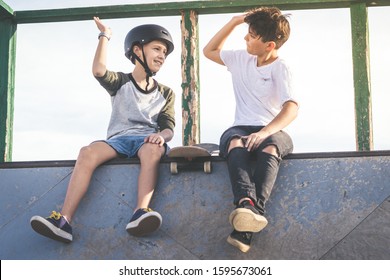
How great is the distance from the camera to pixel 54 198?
322cm

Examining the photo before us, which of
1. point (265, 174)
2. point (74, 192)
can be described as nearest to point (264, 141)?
point (265, 174)

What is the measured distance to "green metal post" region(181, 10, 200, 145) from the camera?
3848 millimetres

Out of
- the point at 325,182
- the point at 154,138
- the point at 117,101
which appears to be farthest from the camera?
the point at 117,101

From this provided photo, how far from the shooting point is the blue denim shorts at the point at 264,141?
2895mm

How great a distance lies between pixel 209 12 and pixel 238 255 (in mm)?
1821

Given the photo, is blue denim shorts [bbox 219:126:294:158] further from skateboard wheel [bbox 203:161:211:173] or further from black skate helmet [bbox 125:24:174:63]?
black skate helmet [bbox 125:24:174:63]

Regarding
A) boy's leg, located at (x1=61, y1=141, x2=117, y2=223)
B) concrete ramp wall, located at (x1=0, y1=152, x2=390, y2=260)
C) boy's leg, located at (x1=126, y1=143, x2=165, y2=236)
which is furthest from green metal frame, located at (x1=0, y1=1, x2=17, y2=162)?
boy's leg, located at (x1=126, y1=143, x2=165, y2=236)

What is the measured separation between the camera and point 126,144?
333cm

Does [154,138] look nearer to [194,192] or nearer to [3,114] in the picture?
[194,192]

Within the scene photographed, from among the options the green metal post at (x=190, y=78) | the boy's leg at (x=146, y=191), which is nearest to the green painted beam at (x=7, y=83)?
the green metal post at (x=190, y=78)

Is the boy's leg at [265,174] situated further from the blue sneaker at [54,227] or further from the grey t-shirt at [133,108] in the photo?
the blue sneaker at [54,227]

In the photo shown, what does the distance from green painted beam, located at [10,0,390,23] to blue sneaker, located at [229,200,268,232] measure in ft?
5.80

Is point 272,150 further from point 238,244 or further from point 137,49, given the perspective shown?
point 137,49
